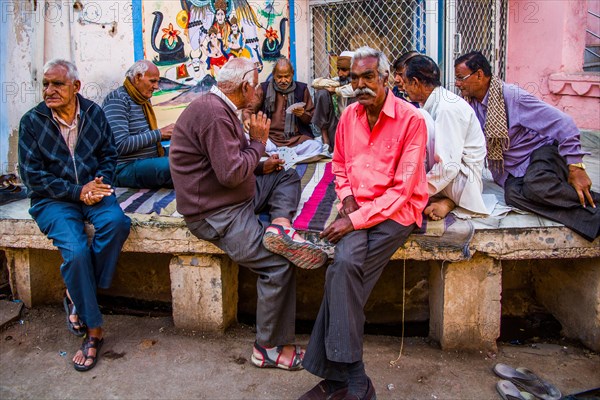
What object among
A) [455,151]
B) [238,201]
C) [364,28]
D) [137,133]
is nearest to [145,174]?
[137,133]

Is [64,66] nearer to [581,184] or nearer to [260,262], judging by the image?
[260,262]

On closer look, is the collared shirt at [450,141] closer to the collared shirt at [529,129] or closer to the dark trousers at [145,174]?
the collared shirt at [529,129]

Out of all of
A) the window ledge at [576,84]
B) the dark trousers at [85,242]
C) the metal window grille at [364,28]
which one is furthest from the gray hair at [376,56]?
the window ledge at [576,84]

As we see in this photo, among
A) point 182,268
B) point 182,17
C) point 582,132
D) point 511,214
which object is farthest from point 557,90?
point 182,268

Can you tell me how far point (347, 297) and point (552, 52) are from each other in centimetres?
478

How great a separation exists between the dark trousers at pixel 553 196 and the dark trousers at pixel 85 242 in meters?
2.50

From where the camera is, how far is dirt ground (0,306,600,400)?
10.9 feet

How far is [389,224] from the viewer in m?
3.23

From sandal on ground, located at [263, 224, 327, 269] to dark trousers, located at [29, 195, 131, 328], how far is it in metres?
0.99

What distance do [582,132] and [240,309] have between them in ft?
13.1

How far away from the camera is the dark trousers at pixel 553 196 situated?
3609 millimetres

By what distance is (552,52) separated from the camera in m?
6.54

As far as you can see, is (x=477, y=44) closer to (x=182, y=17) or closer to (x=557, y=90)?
(x=557, y=90)

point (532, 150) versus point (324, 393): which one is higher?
point (532, 150)
